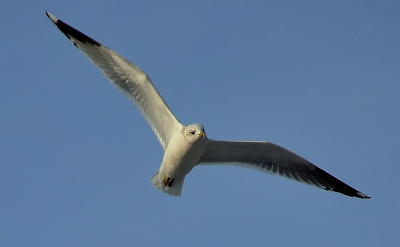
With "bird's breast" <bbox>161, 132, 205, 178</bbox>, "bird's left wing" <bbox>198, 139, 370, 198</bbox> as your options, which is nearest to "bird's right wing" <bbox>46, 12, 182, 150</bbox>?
"bird's breast" <bbox>161, 132, 205, 178</bbox>

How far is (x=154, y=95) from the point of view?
11164mm

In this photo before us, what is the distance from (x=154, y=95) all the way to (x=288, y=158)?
2.66 metres

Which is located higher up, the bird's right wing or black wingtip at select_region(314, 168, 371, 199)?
the bird's right wing

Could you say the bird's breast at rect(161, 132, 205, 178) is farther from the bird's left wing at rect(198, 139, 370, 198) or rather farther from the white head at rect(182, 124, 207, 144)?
the bird's left wing at rect(198, 139, 370, 198)

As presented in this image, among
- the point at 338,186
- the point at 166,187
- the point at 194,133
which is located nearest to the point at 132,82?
the point at 194,133

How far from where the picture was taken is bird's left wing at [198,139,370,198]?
37.6ft

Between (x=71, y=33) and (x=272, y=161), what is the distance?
4.19 metres

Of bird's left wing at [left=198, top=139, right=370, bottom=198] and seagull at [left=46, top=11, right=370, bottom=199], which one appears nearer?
seagull at [left=46, top=11, right=370, bottom=199]

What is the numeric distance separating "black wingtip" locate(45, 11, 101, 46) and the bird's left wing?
275 cm

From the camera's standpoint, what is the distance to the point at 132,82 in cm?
1134

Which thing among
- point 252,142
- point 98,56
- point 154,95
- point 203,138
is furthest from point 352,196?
point 98,56

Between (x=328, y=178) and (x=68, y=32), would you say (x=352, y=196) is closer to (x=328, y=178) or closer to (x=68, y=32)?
(x=328, y=178)

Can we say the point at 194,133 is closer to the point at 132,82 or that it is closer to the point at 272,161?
the point at 132,82

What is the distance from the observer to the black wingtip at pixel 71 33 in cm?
1151
